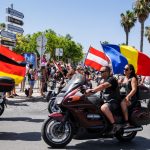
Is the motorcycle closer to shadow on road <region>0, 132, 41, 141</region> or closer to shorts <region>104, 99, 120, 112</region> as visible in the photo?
shorts <region>104, 99, 120, 112</region>

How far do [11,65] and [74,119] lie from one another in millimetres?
4164

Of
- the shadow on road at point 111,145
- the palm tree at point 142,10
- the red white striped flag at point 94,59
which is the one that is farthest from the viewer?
the palm tree at point 142,10

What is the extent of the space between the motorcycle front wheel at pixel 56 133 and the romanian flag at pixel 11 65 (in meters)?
3.85

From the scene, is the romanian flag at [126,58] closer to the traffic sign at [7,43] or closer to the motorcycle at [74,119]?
the motorcycle at [74,119]

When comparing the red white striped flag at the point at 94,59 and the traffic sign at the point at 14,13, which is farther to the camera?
the traffic sign at the point at 14,13

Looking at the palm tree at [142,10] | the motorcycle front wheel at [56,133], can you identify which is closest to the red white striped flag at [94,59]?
the motorcycle front wheel at [56,133]

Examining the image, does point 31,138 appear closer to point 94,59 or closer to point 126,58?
point 126,58

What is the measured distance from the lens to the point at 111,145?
27.5 ft

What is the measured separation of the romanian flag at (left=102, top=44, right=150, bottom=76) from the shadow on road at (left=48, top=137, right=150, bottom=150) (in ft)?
8.88

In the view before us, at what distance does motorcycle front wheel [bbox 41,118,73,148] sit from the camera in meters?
7.82

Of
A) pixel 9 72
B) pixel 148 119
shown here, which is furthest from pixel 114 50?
pixel 148 119

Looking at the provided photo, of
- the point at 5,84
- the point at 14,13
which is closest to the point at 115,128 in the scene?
the point at 5,84

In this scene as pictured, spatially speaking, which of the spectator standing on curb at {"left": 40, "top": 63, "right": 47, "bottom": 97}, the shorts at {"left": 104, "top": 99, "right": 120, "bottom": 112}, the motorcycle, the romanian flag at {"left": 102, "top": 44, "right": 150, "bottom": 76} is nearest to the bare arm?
the shorts at {"left": 104, "top": 99, "right": 120, "bottom": 112}

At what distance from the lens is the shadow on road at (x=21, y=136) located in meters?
8.81
